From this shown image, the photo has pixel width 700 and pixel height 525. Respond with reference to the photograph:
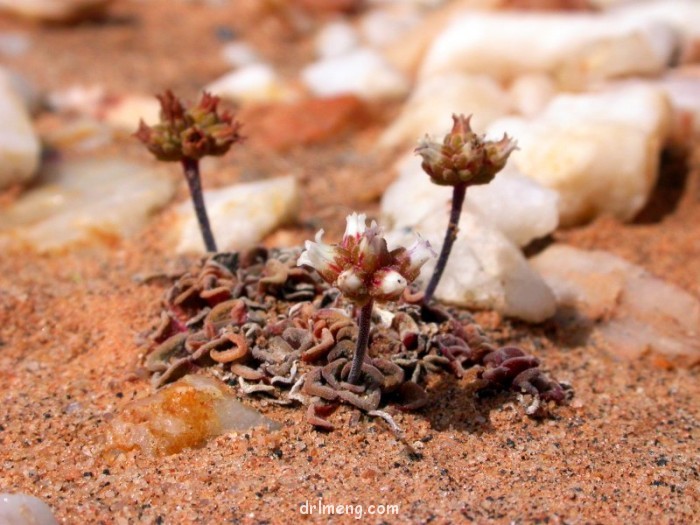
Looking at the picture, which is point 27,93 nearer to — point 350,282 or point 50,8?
point 50,8

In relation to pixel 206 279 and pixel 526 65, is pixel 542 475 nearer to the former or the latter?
pixel 206 279

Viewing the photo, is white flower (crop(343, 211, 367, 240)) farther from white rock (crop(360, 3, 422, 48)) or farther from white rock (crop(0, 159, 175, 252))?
white rock (crop(360, 3, 422, 48))

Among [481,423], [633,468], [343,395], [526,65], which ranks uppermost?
[526,65]

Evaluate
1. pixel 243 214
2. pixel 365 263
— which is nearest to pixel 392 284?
pixel 365 263

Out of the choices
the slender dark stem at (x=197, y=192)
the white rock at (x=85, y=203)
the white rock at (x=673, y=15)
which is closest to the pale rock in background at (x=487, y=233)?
the slender dark stem at (x=197, y=192)

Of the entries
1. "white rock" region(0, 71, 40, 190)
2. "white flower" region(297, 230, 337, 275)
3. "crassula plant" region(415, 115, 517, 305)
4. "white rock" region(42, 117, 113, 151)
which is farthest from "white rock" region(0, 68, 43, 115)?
"white flower" region(297, 230, 337, 275)

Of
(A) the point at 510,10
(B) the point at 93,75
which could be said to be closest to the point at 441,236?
(A) the point at 510,10

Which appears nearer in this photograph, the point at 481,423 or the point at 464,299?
the point at 481,423
